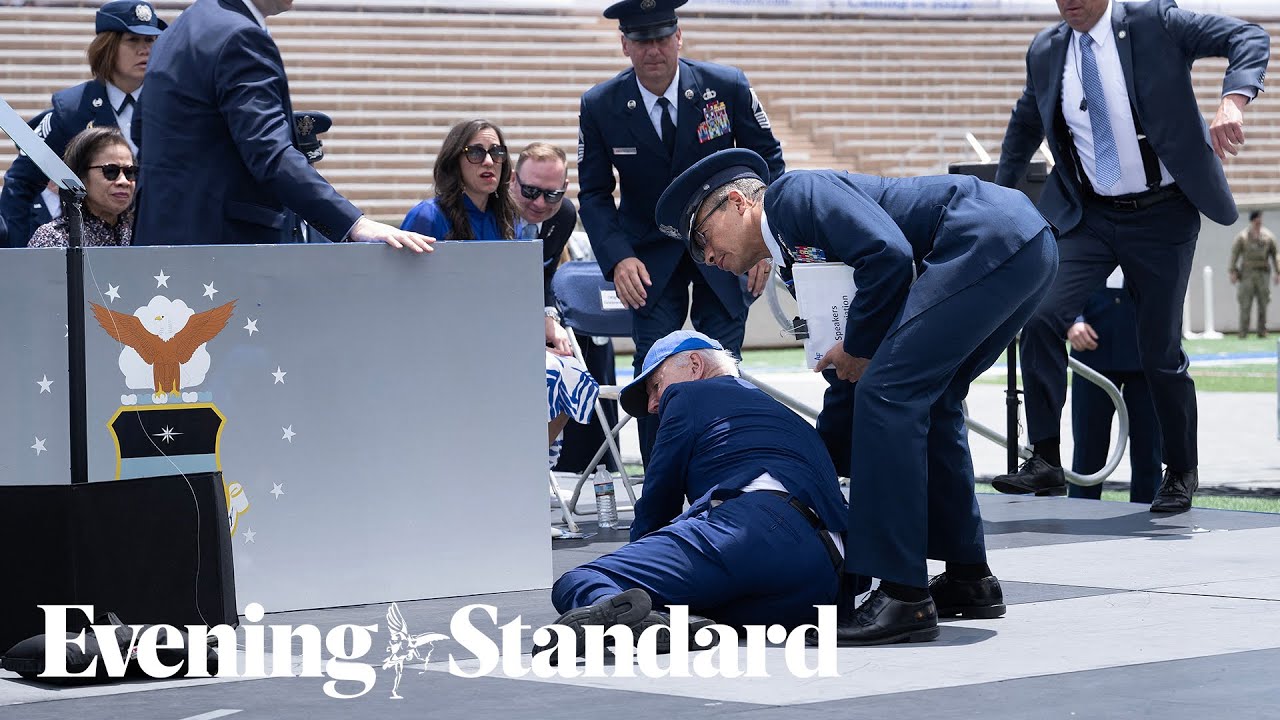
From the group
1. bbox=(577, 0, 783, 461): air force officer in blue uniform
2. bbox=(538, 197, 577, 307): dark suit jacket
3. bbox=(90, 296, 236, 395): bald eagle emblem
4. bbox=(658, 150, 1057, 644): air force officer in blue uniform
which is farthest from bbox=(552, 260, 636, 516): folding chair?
bbox=(658, 150, 1057, 644): air force officer in blue uniform

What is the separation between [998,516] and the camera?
682 cm

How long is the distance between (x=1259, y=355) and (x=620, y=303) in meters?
15.7

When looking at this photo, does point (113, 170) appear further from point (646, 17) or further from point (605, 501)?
point (605, 501)

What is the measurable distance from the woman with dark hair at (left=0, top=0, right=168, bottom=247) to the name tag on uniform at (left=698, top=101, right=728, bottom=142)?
6.52 feet

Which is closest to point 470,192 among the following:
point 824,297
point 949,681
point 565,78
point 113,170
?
point 113,170

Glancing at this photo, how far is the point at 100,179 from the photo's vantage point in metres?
6.07

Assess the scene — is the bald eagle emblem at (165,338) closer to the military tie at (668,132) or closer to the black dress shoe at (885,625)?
the black dress shoe at (885,625)

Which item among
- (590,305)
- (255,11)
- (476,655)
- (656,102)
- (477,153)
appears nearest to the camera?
(476,655)

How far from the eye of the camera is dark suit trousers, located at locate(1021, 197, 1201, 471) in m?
6.40

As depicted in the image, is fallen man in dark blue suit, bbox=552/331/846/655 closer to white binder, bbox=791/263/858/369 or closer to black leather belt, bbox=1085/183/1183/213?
white binder, bbox=791/263/858/369

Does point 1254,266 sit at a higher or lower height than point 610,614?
higher

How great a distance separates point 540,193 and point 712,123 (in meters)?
1.06

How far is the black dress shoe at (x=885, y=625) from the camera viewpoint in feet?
13.2

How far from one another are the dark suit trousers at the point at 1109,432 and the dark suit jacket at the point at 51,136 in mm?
4041
